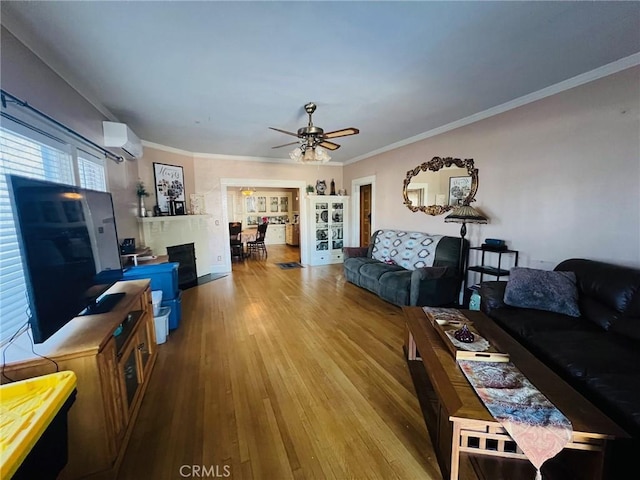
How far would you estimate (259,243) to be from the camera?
8.38 metres

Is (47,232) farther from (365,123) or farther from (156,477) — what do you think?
(365,123)

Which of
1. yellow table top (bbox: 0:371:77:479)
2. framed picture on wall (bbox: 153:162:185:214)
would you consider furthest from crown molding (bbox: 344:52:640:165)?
framed picture on wall (bbox: 153:162:185:214)

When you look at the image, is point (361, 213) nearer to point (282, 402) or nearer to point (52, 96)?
point (282, 402)

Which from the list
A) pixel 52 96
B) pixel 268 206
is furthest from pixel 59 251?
pixel 268 206

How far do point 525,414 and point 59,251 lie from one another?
2380mm

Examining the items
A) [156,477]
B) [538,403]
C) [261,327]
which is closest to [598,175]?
[538,403]

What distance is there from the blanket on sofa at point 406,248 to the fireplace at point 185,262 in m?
3.42

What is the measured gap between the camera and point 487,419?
3.91 feet

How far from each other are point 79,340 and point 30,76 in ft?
6.07

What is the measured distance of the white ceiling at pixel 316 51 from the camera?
1.56 m

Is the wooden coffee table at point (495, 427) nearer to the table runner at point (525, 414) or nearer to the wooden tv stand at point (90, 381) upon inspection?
the table runner at point (525, 414)

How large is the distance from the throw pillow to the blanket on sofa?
152cm

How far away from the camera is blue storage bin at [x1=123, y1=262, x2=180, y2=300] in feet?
9.56

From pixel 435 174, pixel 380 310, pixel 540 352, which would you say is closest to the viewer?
pixel 540 352
